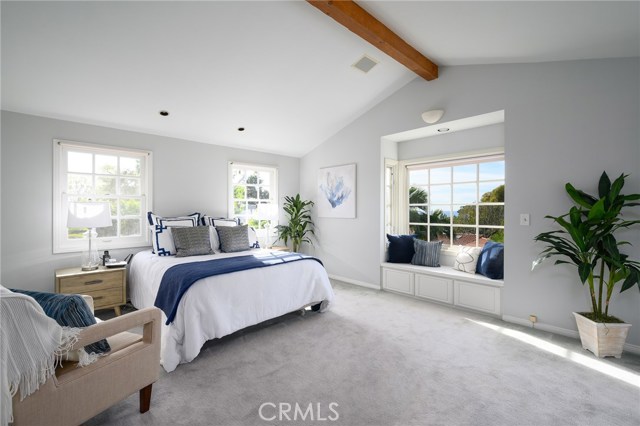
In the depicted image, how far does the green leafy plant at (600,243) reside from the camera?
2432 mm

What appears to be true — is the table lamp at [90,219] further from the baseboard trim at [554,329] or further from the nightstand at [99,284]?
the baseboard trim at [554,329]

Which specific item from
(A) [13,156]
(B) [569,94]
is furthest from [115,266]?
(B) [569,94]

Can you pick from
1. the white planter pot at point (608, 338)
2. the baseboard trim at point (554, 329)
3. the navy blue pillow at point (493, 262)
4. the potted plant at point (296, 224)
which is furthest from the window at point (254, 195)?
the white planter pot at point (608, 338)

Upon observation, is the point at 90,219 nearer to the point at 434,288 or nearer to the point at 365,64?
the point at 365,64

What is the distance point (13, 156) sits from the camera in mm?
3252

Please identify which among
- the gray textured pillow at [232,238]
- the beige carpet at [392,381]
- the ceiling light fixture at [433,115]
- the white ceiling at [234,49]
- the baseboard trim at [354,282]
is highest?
the white ceiling at [234,49]

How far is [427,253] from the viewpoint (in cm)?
426

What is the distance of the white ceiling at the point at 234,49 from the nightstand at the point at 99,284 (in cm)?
181

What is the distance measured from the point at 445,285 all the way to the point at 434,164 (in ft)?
5.69

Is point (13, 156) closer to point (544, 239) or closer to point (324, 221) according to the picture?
point (324, 221)

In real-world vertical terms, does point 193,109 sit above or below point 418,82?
below

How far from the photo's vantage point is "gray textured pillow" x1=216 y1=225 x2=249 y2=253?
13.1 feet

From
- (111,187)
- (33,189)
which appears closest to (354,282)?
(111,187)

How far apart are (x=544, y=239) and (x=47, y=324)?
3566 millimetres
